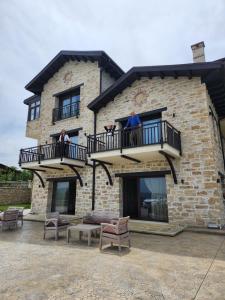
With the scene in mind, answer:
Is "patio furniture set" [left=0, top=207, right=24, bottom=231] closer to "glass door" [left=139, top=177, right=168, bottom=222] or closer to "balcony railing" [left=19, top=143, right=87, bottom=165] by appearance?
"balcony railing" [left=19, top=143, right=87, bottom=165]

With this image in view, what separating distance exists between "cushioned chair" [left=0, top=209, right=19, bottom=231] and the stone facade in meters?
3.59

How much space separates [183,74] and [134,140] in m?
3.83

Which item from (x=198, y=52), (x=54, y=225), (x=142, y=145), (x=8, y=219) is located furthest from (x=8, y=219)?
(x=198, y=52)

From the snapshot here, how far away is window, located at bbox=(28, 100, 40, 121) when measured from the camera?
616 inches

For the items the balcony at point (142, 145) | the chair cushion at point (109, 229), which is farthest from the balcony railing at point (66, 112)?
the chair cushion at point (109, 229)

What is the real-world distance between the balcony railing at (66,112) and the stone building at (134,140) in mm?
75

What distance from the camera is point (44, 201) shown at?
12945 mm

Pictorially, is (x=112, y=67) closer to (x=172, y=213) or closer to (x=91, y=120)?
(x=91, y=120)

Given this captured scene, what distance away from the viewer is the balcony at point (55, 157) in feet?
35.5

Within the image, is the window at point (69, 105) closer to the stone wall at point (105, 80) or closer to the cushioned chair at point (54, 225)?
the stone wall at point (105, 80)

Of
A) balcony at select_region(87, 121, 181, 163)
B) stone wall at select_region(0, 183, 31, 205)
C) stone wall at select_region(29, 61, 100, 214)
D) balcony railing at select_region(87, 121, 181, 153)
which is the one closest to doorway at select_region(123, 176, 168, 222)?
balcony at select_region(87, 121, 181, 163)

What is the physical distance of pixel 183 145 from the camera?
29.0ft

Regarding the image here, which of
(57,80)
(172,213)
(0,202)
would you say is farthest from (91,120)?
(0,202)

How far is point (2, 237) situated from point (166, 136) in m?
7.01
